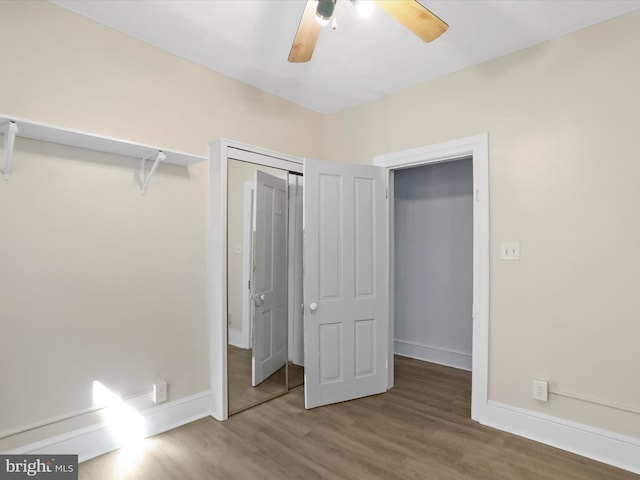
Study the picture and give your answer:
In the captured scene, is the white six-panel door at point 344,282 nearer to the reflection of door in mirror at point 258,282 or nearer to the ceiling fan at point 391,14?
the reflection of door in mirror at point 258,282

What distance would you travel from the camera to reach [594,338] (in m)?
2.24

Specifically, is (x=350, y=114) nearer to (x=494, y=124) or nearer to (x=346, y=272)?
(x=494, y=124)

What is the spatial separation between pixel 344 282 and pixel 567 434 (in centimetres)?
182

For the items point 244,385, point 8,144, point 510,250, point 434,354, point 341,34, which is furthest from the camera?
point 434,354

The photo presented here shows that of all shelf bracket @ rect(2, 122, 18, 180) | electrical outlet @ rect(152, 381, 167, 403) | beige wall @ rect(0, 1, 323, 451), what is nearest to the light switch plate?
beige wall @ rect(0, 1, 323, 451)

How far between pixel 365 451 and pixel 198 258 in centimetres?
180

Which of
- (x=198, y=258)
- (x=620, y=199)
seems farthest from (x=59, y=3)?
(x=620, y=199)

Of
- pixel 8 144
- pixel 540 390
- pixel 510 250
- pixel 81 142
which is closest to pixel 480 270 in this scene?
pixel 510 250

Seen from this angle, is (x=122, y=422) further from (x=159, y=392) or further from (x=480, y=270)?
(x=480, y=270)

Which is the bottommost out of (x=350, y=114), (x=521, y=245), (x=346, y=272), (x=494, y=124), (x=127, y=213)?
(x=346, y=272)

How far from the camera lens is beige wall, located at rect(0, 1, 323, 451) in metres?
1.97

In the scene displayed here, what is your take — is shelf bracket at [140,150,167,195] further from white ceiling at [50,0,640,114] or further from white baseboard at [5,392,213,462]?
white baseboard at [5,392,213,462]

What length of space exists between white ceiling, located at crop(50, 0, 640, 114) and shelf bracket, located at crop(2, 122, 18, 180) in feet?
2.88

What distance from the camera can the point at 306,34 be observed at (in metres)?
1.69
